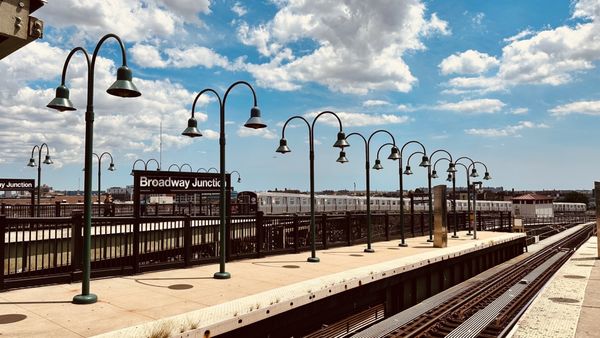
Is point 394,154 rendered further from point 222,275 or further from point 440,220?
point 222,275

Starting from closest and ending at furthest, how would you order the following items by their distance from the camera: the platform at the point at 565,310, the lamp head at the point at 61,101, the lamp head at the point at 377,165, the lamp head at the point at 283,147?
the lamp head at the point at 61,101
the platform at the point at 565,310
the lamp head at the point at 283,147
the lamp head at the point at 377,165

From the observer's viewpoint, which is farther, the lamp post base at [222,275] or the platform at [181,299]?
the lamp post base at [222,275]

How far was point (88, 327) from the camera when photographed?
256 inches

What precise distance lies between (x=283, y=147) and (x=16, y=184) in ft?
58.7

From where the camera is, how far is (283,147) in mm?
15219

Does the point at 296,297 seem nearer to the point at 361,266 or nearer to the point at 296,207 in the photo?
the point at 361,266

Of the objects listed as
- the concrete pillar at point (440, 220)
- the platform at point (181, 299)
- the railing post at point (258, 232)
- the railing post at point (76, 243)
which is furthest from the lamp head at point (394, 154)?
the railing post at point (76, 243)

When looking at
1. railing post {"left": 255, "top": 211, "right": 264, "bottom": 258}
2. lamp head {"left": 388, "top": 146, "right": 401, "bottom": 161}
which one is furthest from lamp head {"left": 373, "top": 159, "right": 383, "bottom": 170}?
railing post {"left": 255, "top": 211, "right": 264, "bottom": 258}

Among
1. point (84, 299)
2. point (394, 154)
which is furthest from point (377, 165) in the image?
point (84, 299)

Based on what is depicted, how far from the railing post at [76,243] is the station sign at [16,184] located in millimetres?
16481

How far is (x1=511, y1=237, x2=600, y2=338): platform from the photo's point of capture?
29.7 ft

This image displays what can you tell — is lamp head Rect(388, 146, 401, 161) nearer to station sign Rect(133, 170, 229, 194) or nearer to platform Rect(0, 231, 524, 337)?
platform Rect(0, 231, 524, 337)

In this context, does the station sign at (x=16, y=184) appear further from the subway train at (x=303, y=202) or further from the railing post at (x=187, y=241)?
the railing post at (x=187, y=241)

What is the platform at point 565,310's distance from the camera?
9047 millimetres
